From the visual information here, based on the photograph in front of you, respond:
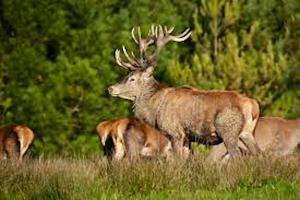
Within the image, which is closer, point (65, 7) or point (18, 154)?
point (18, 154)

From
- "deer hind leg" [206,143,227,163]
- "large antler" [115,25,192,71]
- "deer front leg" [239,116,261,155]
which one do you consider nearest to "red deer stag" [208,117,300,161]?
"deer hind leg" [206,143,227,163]

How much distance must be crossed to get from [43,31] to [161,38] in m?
8.56

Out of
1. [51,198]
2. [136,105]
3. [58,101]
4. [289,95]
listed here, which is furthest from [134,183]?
[289,95]

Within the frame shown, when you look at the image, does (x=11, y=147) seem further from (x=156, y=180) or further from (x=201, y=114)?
(x=156, y=180)

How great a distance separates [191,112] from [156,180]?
333cm

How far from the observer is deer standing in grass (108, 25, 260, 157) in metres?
14.0

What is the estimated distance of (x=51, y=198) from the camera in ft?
34.6

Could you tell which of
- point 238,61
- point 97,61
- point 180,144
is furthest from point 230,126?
point 238,61

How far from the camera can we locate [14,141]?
1611 cm

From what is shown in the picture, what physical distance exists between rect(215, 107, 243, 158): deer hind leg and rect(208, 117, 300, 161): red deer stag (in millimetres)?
2185

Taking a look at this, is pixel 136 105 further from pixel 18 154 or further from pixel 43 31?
pixel 43 31

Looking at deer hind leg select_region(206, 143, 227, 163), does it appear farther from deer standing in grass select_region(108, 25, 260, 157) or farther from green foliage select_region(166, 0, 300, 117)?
green foliage select_region(166, 0, 300, 117)

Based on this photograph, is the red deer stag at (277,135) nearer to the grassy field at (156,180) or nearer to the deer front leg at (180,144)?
the deer front leg at (180,144)

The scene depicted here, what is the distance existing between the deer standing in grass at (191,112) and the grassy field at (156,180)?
1.78m
